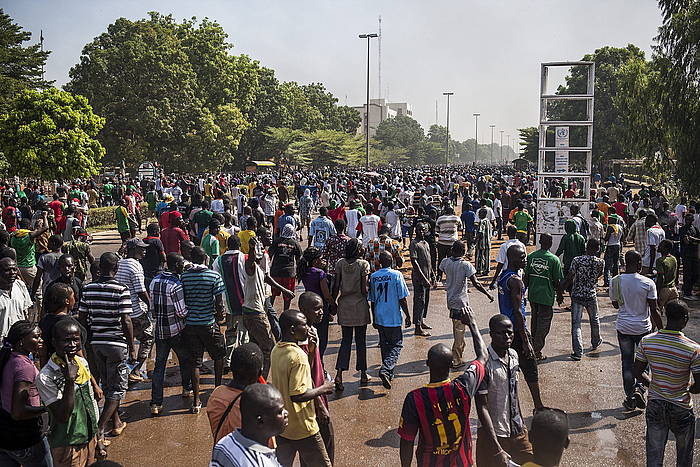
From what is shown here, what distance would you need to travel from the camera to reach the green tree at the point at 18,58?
39.3 metres

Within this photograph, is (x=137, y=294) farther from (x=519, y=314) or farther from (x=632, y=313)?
(x=632, y=313)

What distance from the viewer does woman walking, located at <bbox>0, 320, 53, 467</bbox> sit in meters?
4.06

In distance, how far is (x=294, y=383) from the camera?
13.9 feet

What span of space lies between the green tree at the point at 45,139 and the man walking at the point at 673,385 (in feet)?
83.6

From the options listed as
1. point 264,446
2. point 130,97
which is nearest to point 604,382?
point 264,446

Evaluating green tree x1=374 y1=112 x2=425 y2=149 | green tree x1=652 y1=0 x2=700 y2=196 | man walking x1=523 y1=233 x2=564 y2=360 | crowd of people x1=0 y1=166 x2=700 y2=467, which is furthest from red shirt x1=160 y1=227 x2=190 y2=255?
green tree x1=374 y1=112 x2=425 y2=149

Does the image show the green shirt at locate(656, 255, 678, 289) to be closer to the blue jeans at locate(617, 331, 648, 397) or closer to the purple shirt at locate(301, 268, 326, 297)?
the blue jeans at locate(617, 331, 648, 397)

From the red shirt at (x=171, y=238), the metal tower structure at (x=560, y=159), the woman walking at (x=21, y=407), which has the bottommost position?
the woman walking at (x=21, y=407)

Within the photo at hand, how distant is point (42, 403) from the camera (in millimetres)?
4230

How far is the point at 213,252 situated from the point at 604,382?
6.04 metres

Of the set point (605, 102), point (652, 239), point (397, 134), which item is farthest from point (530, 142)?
point (652, 239)

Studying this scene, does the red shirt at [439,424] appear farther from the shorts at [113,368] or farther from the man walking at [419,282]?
the man walking at [419,282]

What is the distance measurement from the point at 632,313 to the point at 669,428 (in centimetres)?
197

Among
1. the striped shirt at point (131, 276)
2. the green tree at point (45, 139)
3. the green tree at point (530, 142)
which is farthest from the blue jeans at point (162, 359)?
the green tree at point (530, 142)
